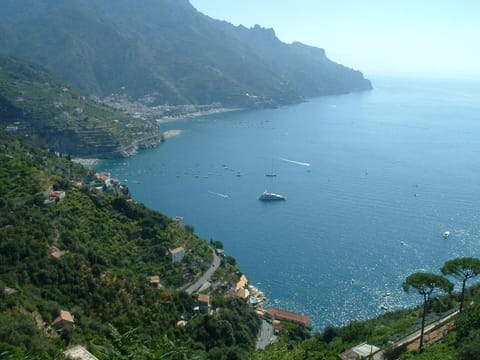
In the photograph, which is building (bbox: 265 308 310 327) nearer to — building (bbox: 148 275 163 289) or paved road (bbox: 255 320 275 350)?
paved road (bbox: 255 320 275 350)

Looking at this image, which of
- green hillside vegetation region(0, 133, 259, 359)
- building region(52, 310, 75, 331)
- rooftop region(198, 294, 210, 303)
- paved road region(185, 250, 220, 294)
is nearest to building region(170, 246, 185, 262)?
green hillside vegetation region(0, 133, 259, 359)

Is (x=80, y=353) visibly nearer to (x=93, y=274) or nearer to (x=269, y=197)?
(x=93, y=274)

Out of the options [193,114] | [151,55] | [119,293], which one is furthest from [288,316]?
[151,55]

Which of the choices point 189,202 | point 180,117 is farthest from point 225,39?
point 189,202

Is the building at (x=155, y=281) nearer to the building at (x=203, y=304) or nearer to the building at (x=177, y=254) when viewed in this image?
the building at (x=203, y=304)

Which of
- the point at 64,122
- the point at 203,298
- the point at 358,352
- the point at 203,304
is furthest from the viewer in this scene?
the point at 64,122

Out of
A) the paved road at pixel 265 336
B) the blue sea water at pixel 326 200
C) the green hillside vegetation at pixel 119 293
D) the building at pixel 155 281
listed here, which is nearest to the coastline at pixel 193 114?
the blue sea water at pixel 326 200
